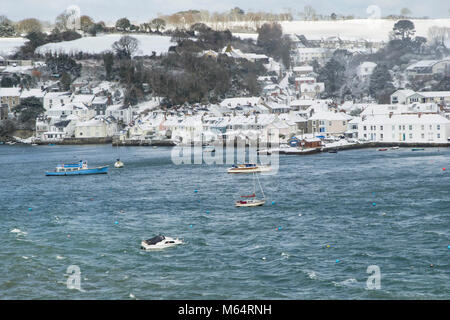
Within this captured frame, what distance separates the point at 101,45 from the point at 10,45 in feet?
40.6

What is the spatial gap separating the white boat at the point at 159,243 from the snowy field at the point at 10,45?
2803 inches

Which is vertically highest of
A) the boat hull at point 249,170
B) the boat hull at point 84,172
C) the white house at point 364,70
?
the white house at point 364,70

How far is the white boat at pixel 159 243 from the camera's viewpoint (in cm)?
1368

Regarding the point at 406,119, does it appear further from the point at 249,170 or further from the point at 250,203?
the point at 250,203

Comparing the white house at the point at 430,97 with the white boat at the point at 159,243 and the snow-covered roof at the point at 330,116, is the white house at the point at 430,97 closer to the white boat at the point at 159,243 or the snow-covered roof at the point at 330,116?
the snow-covered roof at the point at 330,116

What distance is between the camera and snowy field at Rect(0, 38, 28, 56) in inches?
3142

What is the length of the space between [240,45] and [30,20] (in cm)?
3846

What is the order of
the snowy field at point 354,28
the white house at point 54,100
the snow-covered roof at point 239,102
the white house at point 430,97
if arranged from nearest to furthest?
the white house at point 430,97, the snow-covered roof at point 239,102, the white house at point 54,100, the snowy field at point 354,28

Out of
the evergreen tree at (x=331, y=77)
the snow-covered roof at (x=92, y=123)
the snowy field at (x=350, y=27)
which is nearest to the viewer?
the snow-covered roof at (x=92, y=123)

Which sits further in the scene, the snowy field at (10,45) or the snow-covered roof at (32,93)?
the snowy field at (10,45)

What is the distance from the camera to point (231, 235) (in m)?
15.1

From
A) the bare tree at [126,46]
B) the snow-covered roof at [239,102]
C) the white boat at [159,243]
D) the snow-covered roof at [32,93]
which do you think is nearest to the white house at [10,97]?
the snow-covered roof at [32,93]

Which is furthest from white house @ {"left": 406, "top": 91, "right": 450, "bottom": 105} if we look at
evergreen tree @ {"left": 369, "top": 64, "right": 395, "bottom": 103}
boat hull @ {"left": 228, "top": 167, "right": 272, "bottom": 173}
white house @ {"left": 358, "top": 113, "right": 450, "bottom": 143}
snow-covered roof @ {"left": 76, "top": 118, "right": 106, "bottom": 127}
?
boat hull @ {"left": 228, "top": 167, "right": 272, "bottom": 173}

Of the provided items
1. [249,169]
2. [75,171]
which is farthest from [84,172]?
[249,169]
